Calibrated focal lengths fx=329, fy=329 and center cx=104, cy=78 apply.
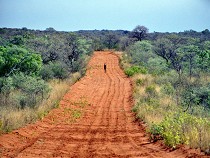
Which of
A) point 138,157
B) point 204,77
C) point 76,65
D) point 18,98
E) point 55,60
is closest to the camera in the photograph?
point 138,157

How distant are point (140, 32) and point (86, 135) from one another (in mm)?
68722

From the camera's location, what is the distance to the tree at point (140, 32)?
3123 inches

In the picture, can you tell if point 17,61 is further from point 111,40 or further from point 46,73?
point 111,40

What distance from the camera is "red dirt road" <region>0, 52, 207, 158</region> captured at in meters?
10.3

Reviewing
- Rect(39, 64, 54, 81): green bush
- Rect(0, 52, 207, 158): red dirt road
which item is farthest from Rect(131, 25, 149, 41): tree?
Rect(0, 52, 207, 158): red dirt road

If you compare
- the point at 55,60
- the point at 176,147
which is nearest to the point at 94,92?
the point at 55,60

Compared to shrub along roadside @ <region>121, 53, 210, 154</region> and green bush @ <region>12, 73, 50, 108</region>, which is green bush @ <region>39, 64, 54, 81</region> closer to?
green bush @ <region>12, 73, 50, 108</region>

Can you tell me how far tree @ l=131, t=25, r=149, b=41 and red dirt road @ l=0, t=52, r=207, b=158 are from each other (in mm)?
60027

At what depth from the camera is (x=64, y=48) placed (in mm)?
34531

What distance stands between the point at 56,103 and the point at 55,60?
12.6 m

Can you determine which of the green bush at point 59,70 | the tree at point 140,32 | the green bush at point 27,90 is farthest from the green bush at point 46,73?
the tree at point 140,32

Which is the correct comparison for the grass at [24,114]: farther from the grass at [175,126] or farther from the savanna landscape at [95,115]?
the grass at [175,126]

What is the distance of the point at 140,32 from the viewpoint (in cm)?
7944

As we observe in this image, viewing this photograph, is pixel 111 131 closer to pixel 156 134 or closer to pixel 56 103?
pixel 156 134
